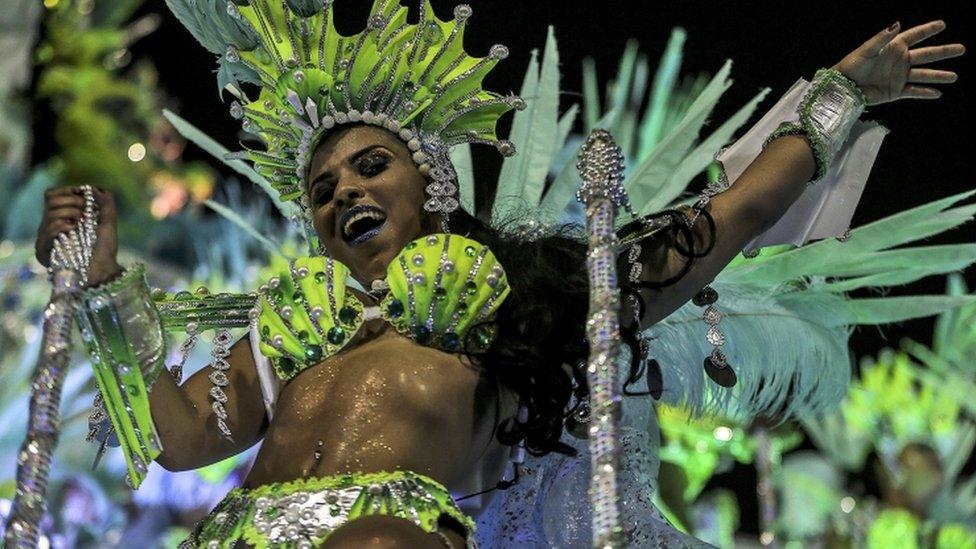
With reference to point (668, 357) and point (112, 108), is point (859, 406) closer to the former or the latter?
point (112, 108)

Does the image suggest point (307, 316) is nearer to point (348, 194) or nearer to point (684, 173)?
point (348, 194)

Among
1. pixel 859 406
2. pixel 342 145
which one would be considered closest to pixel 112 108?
pixel 859 406

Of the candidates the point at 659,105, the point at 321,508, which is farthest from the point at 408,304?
the point at 659,105

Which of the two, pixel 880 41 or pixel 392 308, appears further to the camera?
pixel 880 41

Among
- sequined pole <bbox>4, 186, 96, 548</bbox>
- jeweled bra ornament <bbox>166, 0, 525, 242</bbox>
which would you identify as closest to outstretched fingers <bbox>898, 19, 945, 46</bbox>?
jeweled bra ornament <bbox>166, 0, 525, 242</bbox>

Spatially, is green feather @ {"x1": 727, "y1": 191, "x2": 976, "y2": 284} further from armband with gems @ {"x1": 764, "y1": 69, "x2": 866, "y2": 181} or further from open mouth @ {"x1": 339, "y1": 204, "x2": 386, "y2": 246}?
open mouth @ {"x1": 339, "y1": 204, "x2": 386, "y2": 246}

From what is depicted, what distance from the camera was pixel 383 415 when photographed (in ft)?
8.04

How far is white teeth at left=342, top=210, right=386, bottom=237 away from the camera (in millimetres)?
2694

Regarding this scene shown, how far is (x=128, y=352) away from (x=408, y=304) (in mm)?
501

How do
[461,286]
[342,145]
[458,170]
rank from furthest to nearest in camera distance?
1. [458,170]
2. [342,145]
3. [461,286]

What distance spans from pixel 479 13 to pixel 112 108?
5.28 metres

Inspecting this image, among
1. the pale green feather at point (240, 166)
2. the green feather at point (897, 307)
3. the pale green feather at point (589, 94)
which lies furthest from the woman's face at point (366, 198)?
the pale green feather at point (589, 94)

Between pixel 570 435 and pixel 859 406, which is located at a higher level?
pixel 570 435

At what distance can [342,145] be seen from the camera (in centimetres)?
281
